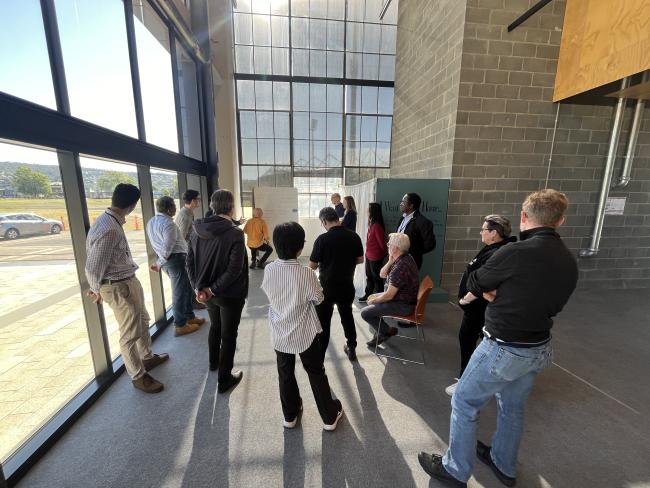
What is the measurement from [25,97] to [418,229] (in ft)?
10.7

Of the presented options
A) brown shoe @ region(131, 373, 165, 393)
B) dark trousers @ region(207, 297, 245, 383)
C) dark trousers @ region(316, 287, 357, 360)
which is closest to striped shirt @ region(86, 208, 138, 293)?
dark trousers @ region(207, 297, 245, 383)

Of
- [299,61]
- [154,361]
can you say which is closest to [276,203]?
[299,61]

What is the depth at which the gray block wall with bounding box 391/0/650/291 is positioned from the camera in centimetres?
365

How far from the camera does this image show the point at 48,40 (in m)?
1.80

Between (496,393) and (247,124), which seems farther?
(247,124)

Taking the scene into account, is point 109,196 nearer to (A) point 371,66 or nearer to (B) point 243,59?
(B) point 243,59

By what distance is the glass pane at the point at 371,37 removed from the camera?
7020 mm

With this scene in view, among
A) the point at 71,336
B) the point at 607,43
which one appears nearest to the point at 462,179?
the point at 607,43

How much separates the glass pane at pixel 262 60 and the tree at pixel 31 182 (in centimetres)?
640

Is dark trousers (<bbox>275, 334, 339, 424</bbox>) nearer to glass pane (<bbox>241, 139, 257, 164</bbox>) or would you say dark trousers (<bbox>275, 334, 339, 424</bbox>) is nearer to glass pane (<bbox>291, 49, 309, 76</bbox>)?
glass pane (<bbox>241, 139, 257, 164</bbox>)

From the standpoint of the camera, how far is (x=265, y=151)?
7.38m

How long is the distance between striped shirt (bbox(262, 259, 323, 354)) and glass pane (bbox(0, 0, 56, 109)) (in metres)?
1.69

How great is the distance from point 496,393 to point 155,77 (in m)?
4.35

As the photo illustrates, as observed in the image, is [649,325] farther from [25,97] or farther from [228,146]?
[228,146]
